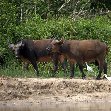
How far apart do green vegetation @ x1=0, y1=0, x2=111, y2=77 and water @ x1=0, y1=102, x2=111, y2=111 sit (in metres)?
4.42

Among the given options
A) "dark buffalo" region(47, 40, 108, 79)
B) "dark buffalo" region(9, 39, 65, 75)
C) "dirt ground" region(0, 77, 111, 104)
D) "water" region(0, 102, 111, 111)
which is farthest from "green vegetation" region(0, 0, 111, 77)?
"water" region(0, 102, 111, 111)

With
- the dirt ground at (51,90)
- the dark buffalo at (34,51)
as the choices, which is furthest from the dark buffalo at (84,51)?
the dirt ground at (51,90)

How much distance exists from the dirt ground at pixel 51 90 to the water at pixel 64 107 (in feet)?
1.68

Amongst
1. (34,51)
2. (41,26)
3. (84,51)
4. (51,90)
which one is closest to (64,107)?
(51,90)

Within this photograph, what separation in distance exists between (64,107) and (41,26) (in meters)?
8.92

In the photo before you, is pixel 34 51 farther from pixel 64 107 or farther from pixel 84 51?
pixel 64 107

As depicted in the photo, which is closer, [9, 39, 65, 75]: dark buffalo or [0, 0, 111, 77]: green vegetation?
[9, 39, 65, 75]: dark buffalo

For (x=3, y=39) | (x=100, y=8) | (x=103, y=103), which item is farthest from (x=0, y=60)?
(x=100, y=8)

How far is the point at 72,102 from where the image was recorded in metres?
14.3

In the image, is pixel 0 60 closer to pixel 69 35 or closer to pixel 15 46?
pixel 15 46

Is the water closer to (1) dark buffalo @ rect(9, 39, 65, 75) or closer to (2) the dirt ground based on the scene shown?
Result: (2) the dirt ground

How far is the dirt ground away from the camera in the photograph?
47.6 feet

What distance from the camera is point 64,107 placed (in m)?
13.2

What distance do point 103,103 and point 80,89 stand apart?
1.52 meters
